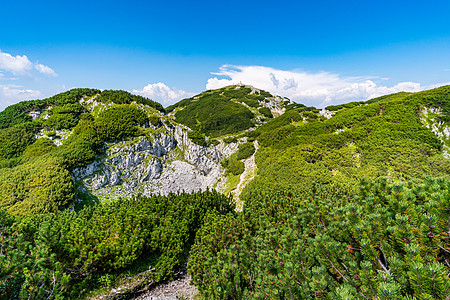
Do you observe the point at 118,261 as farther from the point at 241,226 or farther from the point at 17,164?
the point at 17,164

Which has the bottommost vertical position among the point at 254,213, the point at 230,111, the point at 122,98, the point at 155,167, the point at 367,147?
the point at 155,167

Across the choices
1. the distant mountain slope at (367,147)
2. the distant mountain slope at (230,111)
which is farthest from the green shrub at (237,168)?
the distant mountain slope at (230,111)

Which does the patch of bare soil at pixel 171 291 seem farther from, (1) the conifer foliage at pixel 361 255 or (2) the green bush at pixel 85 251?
(1) the conifer foliage at pixel 361 255

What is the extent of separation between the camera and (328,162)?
934 inches

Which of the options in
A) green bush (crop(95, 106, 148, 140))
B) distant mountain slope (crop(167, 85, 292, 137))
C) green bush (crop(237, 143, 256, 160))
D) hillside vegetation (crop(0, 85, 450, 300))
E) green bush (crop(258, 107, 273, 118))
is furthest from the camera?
green bush (crop(258, 107, 273, 118))

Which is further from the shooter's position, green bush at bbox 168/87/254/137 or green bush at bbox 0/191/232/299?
green bush at bbox 168/87/254/137

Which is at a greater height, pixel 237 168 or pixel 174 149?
pixel 174 149

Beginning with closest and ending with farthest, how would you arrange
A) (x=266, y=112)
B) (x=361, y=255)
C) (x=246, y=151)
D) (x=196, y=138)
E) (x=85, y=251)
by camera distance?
(x=361, y=255) < (x=85, y=251) < (x=246, y=151) < (x=196, y=138) < (x=266, y=112)

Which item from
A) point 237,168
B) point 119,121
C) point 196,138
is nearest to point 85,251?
point 237,168

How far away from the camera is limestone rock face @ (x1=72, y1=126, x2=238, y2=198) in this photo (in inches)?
1113

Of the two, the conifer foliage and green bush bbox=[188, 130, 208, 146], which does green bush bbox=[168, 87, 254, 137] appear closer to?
green bush bbox=[188, 130, 208, 146]

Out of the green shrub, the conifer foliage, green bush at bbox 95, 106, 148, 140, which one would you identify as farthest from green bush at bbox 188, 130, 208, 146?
the conifer foliage

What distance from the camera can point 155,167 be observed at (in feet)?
109

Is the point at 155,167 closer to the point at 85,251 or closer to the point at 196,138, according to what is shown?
the point at 196,138
